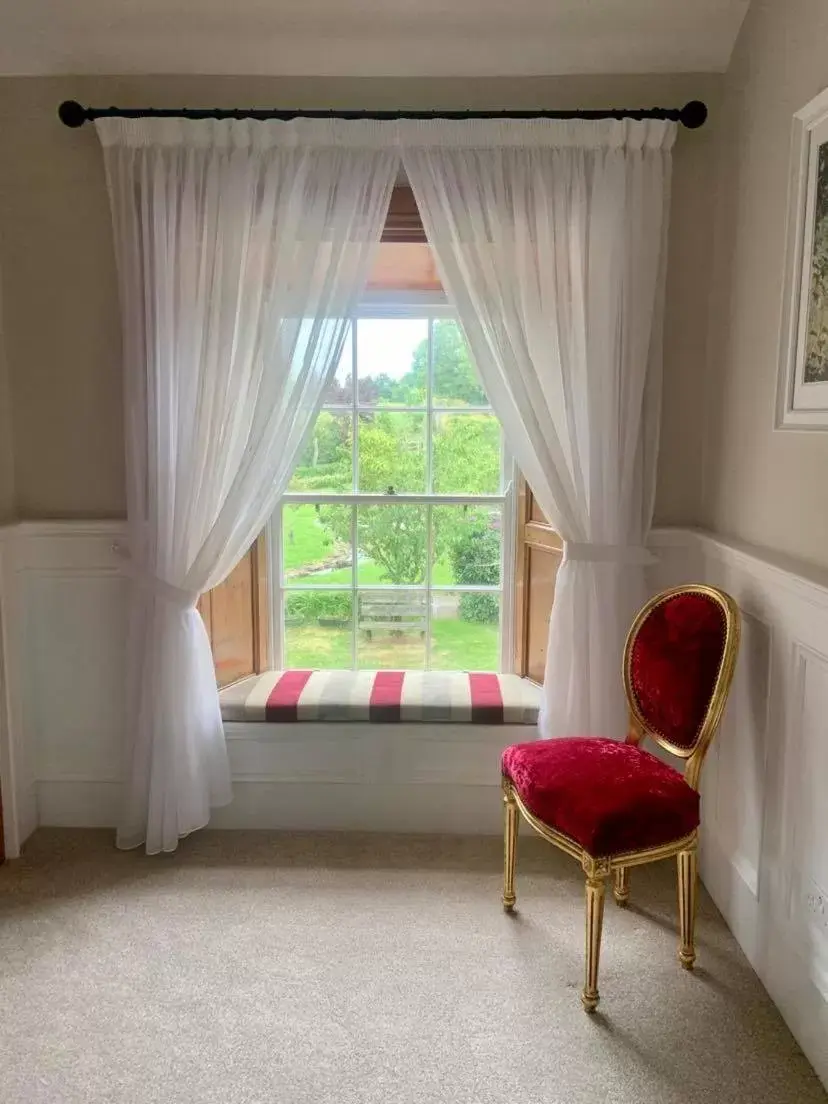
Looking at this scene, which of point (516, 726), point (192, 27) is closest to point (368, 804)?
point (516, 726)

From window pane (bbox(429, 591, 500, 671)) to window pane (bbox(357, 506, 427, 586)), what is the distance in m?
0.15

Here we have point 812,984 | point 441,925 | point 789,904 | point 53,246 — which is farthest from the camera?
point 53,246

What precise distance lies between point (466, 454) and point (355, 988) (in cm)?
181

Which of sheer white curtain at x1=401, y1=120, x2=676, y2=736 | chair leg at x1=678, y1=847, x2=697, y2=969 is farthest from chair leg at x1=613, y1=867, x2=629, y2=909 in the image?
sheer white curtain at x1=401, y1=120, x2=676, y2=736

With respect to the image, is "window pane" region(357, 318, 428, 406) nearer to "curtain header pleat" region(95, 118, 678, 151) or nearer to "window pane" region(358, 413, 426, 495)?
"window pane" region(358, 413, 426, 495)

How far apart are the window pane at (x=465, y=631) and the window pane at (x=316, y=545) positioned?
38 cm

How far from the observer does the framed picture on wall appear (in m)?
1.94

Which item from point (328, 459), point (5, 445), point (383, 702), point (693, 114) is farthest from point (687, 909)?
point (5, 445)

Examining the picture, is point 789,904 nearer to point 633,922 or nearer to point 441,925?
point 633,922

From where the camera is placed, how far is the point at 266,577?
3137 mm

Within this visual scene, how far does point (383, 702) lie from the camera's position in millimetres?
2865

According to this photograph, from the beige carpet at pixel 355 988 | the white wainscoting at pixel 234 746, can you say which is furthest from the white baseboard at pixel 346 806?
the beige carpet at pixel 355 988

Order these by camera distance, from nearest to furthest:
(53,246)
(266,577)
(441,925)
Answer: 1. (441,925)
2. (53,246)
3. (266,577)

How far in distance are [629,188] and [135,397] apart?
5.39ft
